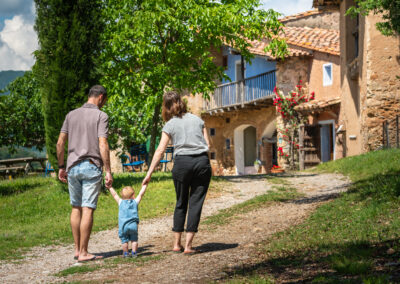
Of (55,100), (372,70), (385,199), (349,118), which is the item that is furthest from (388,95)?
(55,100)

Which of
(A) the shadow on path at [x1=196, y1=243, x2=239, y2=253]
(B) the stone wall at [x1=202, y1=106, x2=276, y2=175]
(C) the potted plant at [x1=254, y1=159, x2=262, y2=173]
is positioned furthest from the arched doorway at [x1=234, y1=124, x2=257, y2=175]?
(A) the shadow on path at [x1=196, y1=243, x2=239, y2=253]

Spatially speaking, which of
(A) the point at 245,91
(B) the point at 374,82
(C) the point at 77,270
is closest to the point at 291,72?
(A) the point at 245,91

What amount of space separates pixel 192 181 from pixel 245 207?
360 cm

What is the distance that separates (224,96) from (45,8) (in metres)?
14.2

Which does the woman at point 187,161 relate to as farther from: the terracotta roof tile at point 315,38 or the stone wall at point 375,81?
the terracotta roof tile at point 315,38

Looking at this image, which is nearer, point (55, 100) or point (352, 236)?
point (352, 236)

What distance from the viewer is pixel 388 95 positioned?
45.0 ft

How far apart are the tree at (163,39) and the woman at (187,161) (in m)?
6.84

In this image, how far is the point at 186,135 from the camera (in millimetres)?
4867

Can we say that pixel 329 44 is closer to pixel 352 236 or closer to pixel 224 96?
pixel 224 96

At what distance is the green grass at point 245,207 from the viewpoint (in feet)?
23.7

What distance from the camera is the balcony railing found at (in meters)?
21.2

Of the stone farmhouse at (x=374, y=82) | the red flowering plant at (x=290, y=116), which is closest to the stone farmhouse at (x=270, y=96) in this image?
the red flowering plant at (x=290, y=116)

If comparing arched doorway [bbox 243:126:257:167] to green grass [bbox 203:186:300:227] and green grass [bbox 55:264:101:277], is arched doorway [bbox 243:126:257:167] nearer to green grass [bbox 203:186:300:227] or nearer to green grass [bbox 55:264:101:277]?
green grass [bbox 203:186:300:227]
